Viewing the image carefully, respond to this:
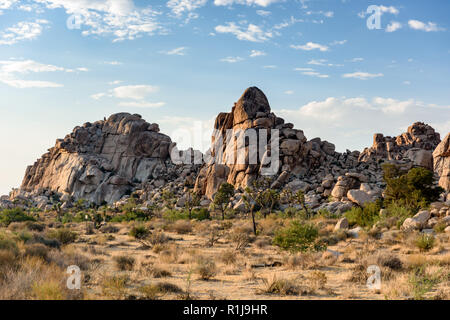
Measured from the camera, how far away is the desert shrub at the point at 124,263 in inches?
578

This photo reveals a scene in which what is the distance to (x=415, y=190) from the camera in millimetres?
36062

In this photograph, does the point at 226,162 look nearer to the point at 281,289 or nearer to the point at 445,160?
the point at 445,160

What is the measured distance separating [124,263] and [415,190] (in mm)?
31787

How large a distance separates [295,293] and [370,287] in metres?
2.53

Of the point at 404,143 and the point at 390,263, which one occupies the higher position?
the point at 404,143

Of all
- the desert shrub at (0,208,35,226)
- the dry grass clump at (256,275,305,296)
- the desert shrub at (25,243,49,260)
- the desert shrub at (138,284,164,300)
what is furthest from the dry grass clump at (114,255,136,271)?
the desert shrub at (0,208,35,226)

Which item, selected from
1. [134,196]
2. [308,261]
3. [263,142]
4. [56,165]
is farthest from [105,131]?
[308,261]

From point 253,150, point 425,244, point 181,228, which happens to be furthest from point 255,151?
point 425,244

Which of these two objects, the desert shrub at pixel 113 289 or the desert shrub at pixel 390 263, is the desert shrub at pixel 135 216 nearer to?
the desert shrub at pixel 113 289

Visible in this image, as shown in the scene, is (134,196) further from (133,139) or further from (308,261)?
(308,261)

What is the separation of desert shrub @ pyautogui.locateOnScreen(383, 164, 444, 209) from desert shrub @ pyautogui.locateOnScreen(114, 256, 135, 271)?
2876 centimetres

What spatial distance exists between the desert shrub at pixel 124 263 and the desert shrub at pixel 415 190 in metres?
28.8
